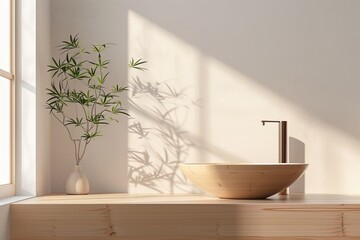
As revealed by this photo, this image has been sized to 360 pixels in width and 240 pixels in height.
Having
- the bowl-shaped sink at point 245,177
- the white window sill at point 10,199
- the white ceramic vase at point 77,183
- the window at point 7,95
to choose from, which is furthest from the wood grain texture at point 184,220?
the white ceramic vase at point 77,183

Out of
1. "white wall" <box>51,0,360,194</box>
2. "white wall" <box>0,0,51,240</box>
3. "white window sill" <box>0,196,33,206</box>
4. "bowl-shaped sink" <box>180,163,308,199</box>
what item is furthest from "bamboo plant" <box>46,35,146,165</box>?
"bowl-shaped sink" <box>180,163,308,199</box>

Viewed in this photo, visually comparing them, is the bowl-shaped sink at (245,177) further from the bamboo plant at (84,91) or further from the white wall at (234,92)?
the bamboo plant at (84,91)

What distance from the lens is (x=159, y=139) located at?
321 cm

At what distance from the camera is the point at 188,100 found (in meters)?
3.20

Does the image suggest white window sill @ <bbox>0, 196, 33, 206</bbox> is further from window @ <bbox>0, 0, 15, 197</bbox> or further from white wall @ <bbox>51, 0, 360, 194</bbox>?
white wall @ <bbox>51, 0, 360, 194</bbox>

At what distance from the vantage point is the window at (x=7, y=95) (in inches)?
109

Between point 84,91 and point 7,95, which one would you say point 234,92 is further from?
point 7,95

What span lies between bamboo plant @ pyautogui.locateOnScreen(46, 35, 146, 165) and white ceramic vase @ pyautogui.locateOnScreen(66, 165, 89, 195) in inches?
4.9

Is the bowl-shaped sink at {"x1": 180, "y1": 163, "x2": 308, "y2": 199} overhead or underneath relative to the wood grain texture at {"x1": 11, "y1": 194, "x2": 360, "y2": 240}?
overhead

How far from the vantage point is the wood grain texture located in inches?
98.9

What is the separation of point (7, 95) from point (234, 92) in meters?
1.00

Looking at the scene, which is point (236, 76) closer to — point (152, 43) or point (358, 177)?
point (152, 43)

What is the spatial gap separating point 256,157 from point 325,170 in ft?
1.02

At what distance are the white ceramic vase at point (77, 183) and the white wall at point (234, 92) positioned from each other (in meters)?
0.16
